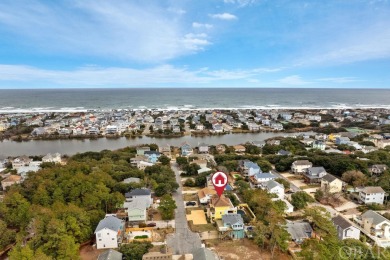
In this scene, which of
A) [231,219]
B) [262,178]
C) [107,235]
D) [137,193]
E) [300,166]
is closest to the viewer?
[107,235]

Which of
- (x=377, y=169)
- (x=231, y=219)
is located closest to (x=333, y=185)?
(x=377, y=169)

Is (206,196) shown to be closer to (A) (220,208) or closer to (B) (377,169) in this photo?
(A) (220,208)

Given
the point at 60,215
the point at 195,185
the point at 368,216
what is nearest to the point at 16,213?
the point at 60,215

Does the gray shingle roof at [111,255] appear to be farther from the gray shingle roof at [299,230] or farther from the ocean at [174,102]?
the ocean at [174,102]

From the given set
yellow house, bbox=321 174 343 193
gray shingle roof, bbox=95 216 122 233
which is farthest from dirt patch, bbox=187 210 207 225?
yellow house, bbox=321 174 343 193

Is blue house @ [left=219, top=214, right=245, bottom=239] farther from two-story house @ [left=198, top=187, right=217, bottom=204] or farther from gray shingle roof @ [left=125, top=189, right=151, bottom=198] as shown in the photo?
gray shingle roof @ [left=125, top=189, right=151, bottom=198]

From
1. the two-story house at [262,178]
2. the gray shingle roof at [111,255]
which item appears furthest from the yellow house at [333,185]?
the gray shingle roof at [111,255]
